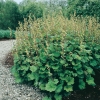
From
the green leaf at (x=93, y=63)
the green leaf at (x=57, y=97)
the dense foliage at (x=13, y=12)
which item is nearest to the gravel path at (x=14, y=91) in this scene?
the green leaf at (x=57, y=97)

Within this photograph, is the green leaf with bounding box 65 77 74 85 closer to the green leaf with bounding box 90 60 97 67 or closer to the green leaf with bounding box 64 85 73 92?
the green leaf with bounding box 64 85 73 92

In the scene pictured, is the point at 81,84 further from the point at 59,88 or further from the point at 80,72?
the point at 59,88

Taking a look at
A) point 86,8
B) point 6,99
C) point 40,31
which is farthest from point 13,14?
point 6,99

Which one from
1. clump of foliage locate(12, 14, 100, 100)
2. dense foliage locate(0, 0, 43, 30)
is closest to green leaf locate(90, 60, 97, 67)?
clump of foliage locate(12, 14, 100, 100)

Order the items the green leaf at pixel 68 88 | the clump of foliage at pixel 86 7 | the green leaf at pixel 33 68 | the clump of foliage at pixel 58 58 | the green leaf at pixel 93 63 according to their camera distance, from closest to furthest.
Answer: the green leaf at pixel 68 88 → the clump of foliage at pixel 58 58 → the green leaf at pixel 33 68 → the green leaf at pixel 93 63 → the clump of foliage at pixel 86 7

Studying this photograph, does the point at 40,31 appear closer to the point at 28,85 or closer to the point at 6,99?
the point at 28,85

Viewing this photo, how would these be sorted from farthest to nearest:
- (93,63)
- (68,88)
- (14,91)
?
(14,91) → (93,63) → (68,88)

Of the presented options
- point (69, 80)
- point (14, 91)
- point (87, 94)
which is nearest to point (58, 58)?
point (69, 80)

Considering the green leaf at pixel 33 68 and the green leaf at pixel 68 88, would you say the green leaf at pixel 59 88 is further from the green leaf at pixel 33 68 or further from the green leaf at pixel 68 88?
the green leaf at pixel 33 68

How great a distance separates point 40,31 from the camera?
241 inches

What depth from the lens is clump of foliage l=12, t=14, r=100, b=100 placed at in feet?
17.2

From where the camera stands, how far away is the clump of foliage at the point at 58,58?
5230mm

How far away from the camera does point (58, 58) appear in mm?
5391

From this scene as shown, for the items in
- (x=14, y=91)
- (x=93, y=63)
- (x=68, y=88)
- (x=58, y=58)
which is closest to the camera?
(x=68, y=88)
